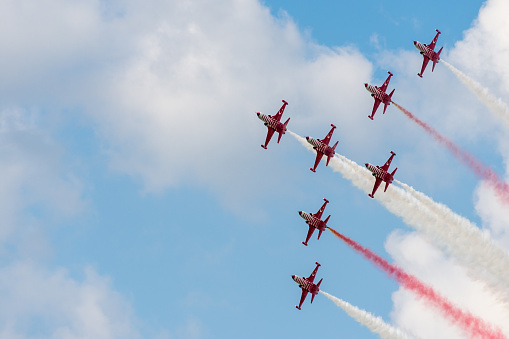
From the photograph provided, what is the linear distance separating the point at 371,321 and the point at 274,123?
33.0m

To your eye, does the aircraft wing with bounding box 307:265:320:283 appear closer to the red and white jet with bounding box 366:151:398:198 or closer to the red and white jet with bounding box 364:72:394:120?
the red and white jet with bounding box 366:151:398:198

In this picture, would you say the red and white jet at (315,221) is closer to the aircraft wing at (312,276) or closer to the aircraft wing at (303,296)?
the aircraft wing at (312,276)

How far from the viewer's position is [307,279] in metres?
141

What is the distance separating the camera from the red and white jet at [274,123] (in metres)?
133

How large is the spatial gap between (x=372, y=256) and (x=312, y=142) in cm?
1958

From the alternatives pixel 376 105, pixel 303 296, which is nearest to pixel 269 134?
pixel 376 105

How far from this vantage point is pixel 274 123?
13300 centimetres

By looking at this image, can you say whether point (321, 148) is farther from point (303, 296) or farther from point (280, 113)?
point (303, 296)

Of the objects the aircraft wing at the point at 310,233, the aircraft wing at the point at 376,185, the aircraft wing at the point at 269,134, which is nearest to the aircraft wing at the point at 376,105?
the aircraft wing at the point at 376,185

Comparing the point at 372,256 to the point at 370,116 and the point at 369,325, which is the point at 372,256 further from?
the point at 370,116

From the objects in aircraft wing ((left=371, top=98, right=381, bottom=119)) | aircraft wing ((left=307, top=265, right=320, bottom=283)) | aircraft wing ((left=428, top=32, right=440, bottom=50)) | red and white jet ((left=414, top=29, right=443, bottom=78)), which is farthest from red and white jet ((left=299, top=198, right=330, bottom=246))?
aircraft wing ((left=428, top=32, right=440, bottom=50))

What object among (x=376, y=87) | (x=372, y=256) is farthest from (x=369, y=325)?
(x=376, y=87)

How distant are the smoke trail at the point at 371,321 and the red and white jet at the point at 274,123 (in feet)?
86.9

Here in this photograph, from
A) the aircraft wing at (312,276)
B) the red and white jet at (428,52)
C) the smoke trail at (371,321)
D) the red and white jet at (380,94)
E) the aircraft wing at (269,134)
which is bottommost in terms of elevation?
the smoke trail at (371,321)
